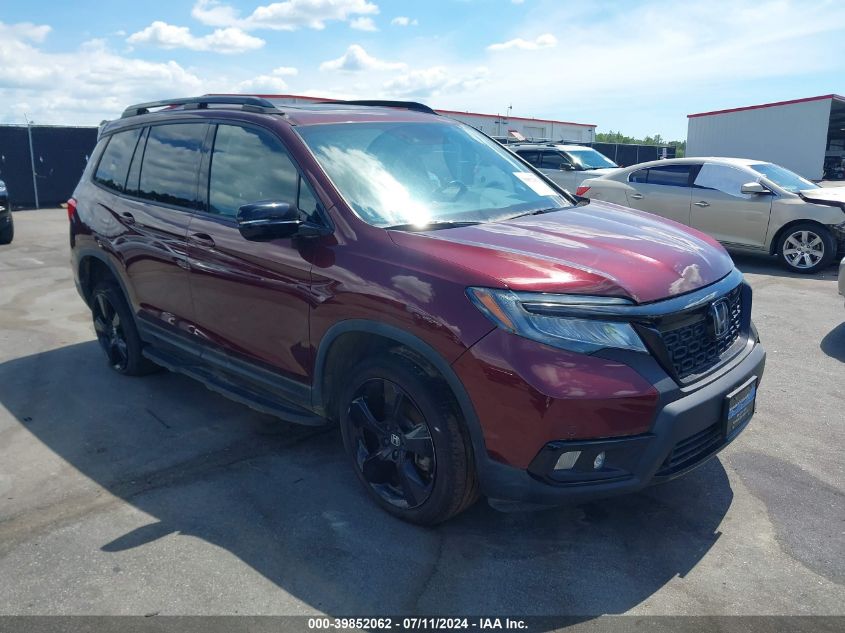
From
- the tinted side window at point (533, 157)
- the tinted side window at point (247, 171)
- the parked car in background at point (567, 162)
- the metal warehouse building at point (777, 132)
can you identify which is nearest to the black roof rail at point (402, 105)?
the tinted side window at point (247, 171)

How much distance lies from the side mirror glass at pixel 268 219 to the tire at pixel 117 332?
7.55 ft

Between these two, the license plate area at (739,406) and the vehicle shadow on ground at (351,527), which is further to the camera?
the license plate area at (739,406)

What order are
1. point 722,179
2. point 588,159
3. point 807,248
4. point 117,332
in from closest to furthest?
point 117,332
point 807,248
point 722,179
point 588,159

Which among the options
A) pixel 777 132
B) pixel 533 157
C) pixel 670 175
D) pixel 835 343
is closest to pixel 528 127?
pixel 777 132

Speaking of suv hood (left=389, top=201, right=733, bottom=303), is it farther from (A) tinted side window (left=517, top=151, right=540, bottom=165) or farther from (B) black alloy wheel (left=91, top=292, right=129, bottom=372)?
(A) tinted side window (left=517, top=151, right=540, bottom=165)

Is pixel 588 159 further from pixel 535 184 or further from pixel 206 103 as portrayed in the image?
pixel 206 103

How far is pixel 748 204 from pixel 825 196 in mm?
966

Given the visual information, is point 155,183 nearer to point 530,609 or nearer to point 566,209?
point 566,209

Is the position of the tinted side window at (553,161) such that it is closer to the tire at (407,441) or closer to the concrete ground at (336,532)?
the concrete ground at (336,532)

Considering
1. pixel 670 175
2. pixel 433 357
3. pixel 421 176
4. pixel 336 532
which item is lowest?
pixel 336 532

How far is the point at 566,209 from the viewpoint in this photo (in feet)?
13.5

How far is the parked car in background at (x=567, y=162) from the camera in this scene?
1461 centimetres

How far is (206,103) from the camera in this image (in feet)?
15.1

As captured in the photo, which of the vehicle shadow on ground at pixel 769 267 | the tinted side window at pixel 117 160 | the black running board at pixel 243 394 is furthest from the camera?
the vehicle shadow on ground at pixel 769 267
